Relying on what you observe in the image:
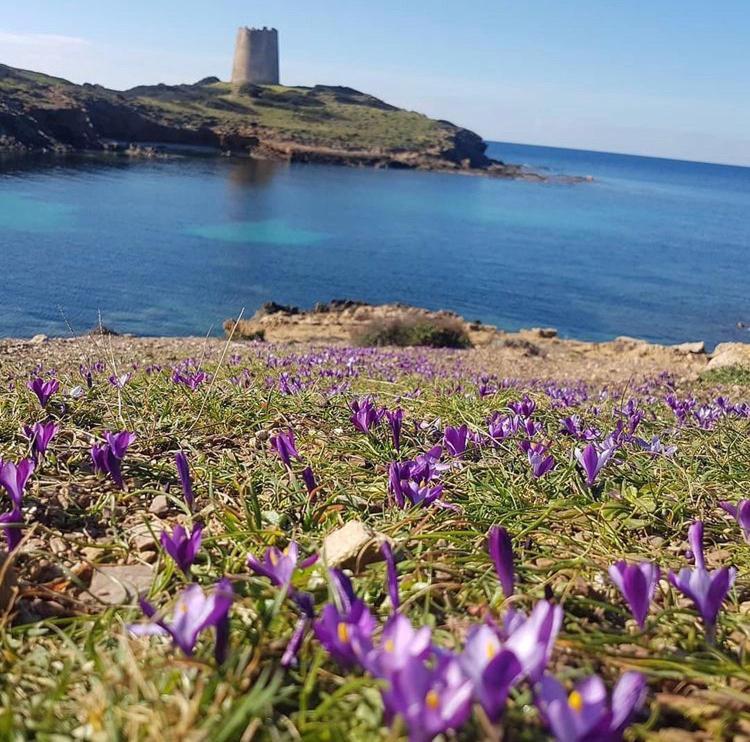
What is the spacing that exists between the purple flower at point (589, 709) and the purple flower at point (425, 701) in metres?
0.10

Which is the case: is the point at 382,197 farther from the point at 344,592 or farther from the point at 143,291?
the point at 344,592

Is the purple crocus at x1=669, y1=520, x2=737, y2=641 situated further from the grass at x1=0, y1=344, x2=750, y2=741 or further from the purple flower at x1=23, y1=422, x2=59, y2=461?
the purple flower at x1=23, y1=422, x2=59, y2=461

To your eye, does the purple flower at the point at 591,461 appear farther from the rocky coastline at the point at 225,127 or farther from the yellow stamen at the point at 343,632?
the rocky coastline at the point at 225,127

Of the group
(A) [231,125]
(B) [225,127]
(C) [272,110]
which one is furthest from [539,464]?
(C) [272,110]

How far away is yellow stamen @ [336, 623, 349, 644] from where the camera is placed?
1.14 meters

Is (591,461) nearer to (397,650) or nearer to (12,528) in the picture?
(397,650)

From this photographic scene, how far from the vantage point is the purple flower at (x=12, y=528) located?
1650 mm

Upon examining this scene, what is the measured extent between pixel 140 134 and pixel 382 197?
36688 millimetres

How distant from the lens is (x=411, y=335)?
934 inches

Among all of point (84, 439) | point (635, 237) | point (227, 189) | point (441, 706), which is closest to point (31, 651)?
point (441, 706)

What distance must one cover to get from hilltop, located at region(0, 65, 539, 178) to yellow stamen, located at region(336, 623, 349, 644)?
78.1 m

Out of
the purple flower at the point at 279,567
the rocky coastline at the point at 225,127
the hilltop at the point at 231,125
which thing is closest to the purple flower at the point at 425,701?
the purple flower at the point at 279,567

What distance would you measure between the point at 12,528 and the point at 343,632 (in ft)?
3.01

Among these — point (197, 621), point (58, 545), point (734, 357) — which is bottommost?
point (734, 357)
